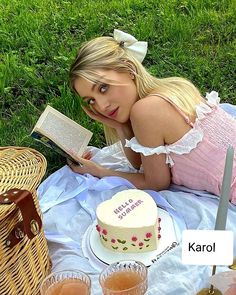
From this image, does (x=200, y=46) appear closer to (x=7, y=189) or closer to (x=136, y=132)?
(x=136, y=132)

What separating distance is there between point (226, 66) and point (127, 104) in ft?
3.94

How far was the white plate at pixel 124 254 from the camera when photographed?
1.91 metres

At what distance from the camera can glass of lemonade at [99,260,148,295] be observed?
5.18ft

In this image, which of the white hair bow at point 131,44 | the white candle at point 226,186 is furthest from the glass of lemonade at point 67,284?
the white hair bow at point 131,44

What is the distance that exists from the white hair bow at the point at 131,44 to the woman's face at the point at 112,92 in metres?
0.12

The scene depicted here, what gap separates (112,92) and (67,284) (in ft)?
2.65

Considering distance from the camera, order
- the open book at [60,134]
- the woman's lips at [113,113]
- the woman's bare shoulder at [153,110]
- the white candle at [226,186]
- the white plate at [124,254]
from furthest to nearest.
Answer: the open book at [60,134] < the woman's lips at [113,113] < the woman's bare shoulder at [153,110] < the white plate at [124,254] < the white candle at [226,186]

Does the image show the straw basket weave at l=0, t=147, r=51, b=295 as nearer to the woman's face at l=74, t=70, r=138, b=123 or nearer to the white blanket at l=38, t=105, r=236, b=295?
the white blanket at l=38, t=105, r=236, b=295

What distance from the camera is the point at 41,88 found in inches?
122

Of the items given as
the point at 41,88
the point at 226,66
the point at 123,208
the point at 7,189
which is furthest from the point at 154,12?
the point at 7,189

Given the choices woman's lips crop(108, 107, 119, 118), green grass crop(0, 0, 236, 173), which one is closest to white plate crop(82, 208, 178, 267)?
woman's lips crop(108, 107, 119, 118)

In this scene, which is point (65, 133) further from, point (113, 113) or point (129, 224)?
point (129, 224)

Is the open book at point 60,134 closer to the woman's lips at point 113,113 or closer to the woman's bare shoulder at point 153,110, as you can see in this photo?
the woman's lips at point 113,113

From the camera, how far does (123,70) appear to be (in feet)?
7.22
